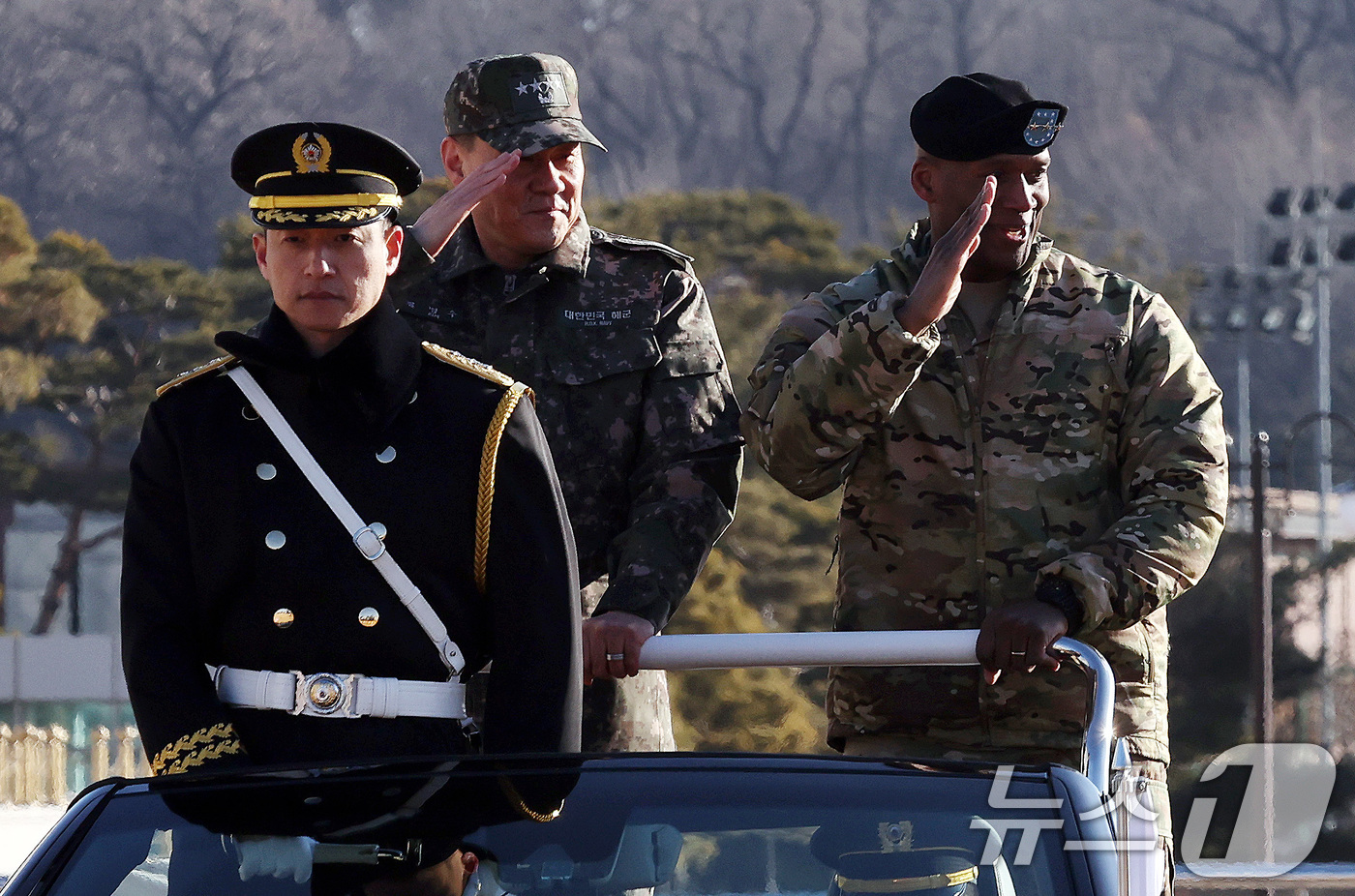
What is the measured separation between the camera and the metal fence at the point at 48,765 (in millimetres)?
24984

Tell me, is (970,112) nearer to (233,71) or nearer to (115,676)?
(115,676)

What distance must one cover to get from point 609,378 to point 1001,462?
0.70 meters

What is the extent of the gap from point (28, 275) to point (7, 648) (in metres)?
5.82

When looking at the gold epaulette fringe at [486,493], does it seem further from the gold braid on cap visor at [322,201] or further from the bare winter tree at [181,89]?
the bare winter tree at [181,89]

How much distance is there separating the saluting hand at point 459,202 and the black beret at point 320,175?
47 centimetres

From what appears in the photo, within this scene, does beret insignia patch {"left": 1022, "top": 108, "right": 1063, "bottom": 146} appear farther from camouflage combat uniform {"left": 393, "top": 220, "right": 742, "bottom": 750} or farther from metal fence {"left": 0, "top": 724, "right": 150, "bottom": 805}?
metal fence {"left": 0, "top": 724, "right": 150, "bottom": 805}

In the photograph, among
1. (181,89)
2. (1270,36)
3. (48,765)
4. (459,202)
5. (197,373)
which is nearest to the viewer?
(197,373)

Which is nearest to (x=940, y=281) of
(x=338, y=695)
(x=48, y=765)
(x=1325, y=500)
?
(x=338, y=695)

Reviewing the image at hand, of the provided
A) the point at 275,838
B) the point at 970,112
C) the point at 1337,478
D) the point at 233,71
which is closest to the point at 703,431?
the point at 970,112

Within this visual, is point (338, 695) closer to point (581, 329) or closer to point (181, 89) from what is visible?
point (581, 329)

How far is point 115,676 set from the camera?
33.7 metres

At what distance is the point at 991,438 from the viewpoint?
3.37 metres

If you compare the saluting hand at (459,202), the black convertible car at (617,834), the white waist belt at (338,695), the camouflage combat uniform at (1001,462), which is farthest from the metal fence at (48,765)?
the black convertible car at (617,834)

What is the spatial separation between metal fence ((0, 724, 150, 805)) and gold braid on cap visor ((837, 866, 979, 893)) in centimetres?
2251
